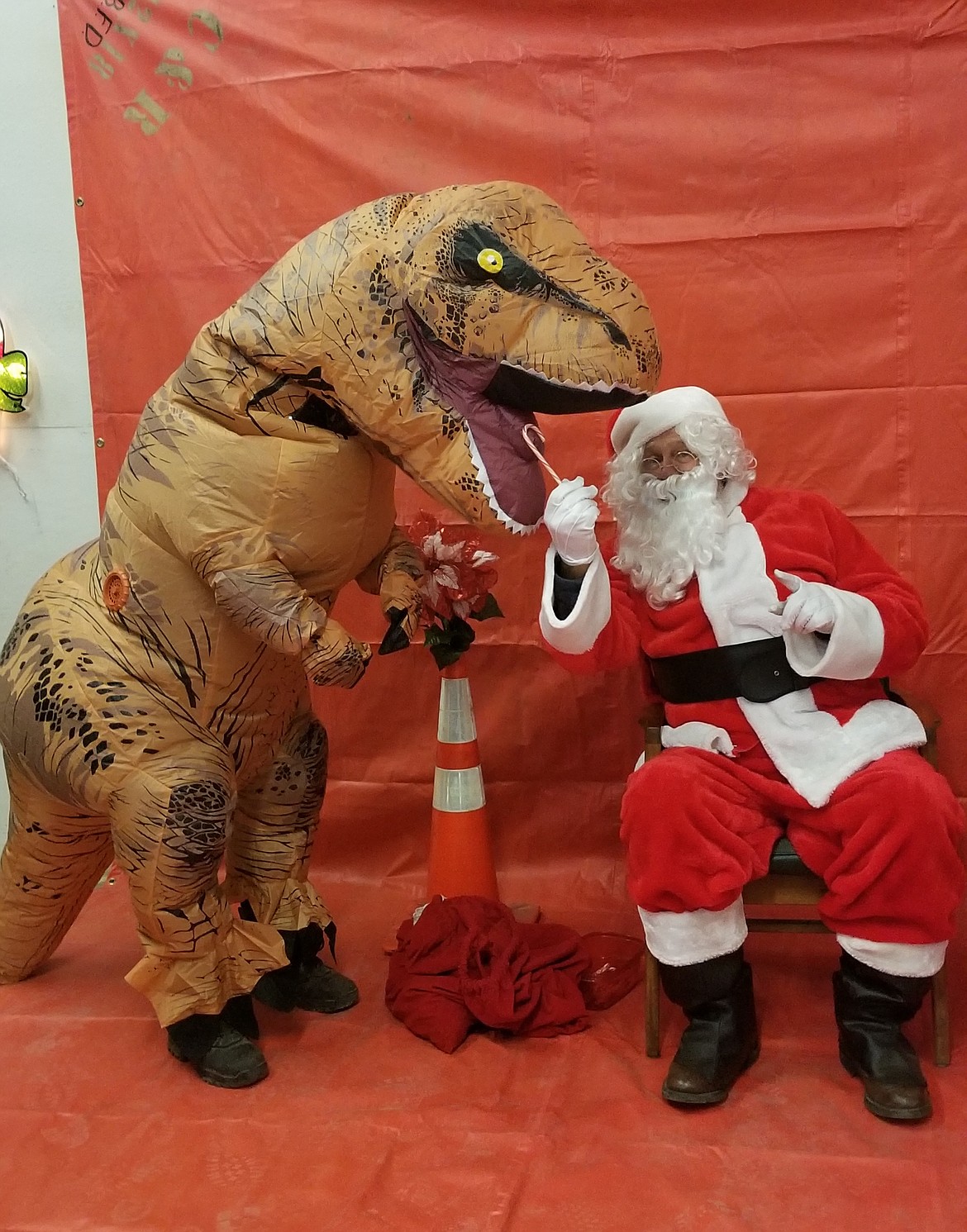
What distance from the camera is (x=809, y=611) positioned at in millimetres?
1621

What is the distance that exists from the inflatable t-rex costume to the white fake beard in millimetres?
301

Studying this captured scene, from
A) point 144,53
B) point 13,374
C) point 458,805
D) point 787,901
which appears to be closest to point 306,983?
point 458,805

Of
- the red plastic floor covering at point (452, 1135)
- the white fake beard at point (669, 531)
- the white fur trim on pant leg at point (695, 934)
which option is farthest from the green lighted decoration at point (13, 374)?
the white fur trim on pant leg at point (695, 934)

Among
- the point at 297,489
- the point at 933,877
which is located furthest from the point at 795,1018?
the point at 297,489

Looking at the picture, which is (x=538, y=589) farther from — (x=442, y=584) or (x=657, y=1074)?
(x=657, y=1074)

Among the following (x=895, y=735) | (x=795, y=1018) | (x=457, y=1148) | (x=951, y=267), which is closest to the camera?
(x=457, y=1148)

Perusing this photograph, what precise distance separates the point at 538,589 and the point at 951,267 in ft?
3.14

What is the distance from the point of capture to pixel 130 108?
7.41 feet

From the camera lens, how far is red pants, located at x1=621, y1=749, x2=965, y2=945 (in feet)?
4.99

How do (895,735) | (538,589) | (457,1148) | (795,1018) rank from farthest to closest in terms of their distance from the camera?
(538,589)
(795,1018)
(895,735)
(457,1148)

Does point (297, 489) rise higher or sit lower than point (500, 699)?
higher

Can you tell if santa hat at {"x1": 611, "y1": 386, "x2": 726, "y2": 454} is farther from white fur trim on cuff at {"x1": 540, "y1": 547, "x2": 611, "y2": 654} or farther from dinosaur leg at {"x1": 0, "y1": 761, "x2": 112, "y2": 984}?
dinosaur leg at {"x1": 0, "y1": 761, "x2": 112, "y2": 984}

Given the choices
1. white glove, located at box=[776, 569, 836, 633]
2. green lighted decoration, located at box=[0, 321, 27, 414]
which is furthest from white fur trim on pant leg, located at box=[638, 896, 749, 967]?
green lighted decoration, located at box=[0, 321, 27, 414]

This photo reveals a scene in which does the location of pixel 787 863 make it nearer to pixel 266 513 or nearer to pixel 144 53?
pixel 266 513
